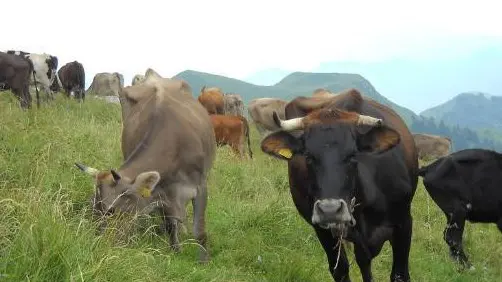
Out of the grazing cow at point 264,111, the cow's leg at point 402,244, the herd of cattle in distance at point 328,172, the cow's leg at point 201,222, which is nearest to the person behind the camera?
the herd of cattle in distance at point 328,172

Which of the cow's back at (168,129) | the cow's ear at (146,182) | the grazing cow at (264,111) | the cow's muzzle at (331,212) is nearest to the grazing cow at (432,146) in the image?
the grazing cow at (264,111)

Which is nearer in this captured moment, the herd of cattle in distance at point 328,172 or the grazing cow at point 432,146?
the herd of cattle in distance at point 328,172

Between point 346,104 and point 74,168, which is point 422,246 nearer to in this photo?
point 346,104

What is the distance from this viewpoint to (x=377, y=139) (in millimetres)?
4938

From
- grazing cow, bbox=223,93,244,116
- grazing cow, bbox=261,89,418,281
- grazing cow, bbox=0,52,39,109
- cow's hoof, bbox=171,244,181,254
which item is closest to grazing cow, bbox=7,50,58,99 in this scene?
grazing cow, bbox=0,52,39,109

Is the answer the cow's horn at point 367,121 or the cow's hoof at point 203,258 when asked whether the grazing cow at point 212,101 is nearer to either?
the cow's hoof at point 203,258

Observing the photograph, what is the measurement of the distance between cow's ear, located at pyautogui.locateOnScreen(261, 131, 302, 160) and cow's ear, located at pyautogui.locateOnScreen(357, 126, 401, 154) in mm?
501

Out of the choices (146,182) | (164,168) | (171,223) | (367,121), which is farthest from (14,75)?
(367,121)

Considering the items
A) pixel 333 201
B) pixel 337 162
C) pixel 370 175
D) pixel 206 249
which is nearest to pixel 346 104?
pixel 370 175

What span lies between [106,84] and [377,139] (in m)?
27.1

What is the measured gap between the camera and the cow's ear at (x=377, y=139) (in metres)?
4.89

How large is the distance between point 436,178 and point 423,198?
423cm

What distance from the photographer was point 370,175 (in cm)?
545

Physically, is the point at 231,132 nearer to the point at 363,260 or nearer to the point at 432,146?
the point at 363,260
